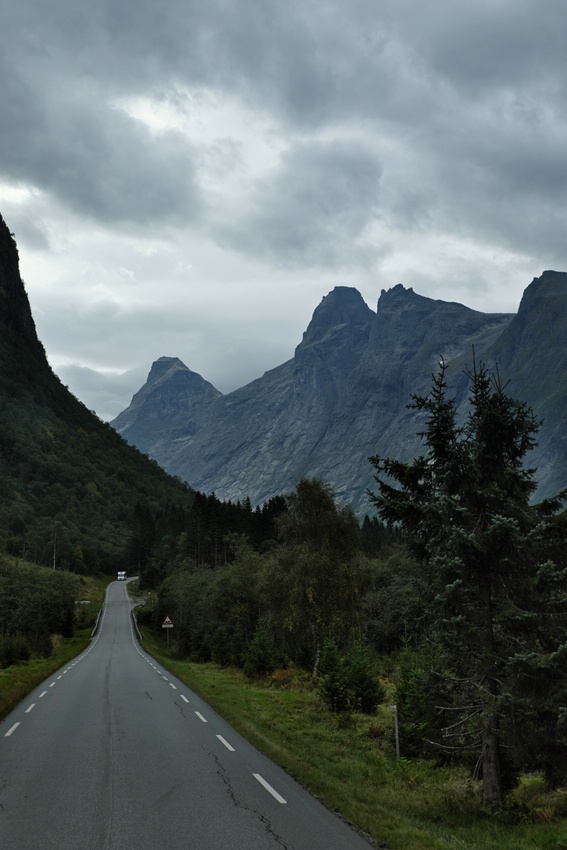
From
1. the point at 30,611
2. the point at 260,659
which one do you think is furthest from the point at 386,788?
the point at 30,611

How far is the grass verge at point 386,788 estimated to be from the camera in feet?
33.9

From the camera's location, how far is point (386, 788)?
13758 mm

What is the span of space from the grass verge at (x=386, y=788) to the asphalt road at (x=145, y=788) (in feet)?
2.03

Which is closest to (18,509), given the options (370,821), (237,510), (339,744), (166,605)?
(237,510)

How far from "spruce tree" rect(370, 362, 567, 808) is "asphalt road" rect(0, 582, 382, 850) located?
3.90 m

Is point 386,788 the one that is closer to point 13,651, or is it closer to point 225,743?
point 225,743

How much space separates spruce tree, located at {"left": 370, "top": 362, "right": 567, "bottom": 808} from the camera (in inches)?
459

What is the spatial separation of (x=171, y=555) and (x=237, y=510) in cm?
2339

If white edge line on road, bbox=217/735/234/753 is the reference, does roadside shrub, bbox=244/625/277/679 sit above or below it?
below

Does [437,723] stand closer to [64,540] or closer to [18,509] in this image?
[64,540]

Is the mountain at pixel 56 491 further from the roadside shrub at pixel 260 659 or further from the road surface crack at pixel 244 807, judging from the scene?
the road surface crack at pixel 244 807

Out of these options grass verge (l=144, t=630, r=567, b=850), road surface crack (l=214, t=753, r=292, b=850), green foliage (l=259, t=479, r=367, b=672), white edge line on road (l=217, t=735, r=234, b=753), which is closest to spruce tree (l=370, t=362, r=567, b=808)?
grass verge (l=144, t=630, r=567, b=850)

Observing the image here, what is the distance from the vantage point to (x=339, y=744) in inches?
777

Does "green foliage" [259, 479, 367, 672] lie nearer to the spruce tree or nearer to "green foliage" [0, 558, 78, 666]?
the spruce tree
